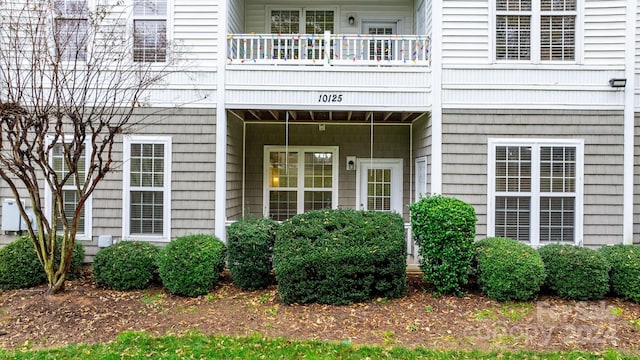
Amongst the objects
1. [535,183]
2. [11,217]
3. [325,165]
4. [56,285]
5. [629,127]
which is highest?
[629,127]

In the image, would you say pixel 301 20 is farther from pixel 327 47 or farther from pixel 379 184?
pixel 379 184

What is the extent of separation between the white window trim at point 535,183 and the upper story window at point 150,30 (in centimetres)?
648

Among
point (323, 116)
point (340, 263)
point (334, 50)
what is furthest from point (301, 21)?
point (340, 263)

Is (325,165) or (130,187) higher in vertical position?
(325,165)

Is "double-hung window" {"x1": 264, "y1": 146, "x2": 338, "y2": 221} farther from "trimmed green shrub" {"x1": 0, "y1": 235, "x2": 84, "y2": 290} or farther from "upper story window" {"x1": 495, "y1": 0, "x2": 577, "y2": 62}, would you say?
"trimmed green shrub" {"x1": 0, "y1": 235, "x2": 84, "y2": 290}

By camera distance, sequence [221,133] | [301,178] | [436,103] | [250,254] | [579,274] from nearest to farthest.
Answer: [579,274], [250,254], [436,103], [221,133], [301,178]

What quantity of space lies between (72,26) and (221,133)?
3204 mm

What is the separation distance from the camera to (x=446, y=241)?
5832 mm

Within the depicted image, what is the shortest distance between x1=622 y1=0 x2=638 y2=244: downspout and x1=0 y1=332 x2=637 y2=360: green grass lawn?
3.56 metres

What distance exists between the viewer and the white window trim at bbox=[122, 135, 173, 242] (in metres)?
7.28

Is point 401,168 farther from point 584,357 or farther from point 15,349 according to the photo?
point 15,349

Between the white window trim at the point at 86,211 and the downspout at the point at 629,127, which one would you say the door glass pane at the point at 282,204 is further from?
→ the downspout at the point at 629,127

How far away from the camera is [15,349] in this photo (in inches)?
178

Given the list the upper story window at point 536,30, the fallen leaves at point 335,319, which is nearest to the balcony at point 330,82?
the upper story window at point 536,30
